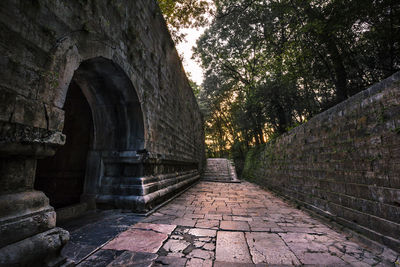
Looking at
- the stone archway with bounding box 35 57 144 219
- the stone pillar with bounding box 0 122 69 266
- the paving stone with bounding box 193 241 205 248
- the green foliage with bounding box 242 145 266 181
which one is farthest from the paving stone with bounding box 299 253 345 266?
the green foliage with bounding box 242 145 266 181

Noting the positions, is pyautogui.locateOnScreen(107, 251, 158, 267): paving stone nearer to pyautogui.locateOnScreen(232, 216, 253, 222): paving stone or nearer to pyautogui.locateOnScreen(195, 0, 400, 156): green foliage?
pyautogui.locateOnScreen(232, 216, 253, 222): paving stone

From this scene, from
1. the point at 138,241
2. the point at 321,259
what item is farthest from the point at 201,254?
the point at 321,259

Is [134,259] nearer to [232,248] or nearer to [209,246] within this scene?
[209,246]

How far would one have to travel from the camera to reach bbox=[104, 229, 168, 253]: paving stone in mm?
2043

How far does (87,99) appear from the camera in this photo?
139 inches

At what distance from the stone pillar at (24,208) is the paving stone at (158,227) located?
1279mm

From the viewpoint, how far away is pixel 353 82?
19.7 ft

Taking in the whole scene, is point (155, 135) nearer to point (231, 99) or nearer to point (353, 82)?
point (353, 82)

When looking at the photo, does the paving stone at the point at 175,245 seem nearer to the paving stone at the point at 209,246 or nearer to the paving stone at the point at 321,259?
the paving stone at the point at 209,246

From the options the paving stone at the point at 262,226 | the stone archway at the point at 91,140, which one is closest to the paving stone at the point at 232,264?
the paving stone at the point at 262,226

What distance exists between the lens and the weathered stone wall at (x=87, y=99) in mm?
1346

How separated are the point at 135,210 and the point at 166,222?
717 mm

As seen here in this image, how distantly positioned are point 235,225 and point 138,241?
1.59 m

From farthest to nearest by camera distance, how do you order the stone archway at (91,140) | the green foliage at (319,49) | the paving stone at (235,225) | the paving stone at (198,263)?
the green foliage at (319,49)
the stone archway at (91,140)
the paving stone at (235,225)
the paving stone at (198,263)
